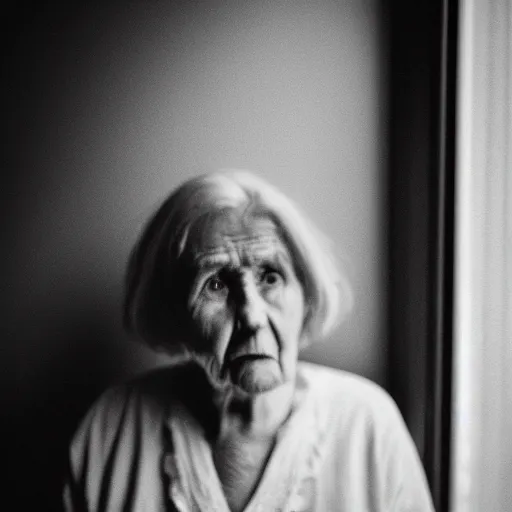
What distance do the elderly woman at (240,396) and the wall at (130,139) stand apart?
72mm

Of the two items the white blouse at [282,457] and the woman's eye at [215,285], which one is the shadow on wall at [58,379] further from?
the woman's eye at [215,285]

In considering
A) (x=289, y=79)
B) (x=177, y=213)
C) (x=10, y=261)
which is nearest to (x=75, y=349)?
(x=10, y=261)

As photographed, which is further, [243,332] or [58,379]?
[58,379]

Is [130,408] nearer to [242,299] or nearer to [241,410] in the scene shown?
[241,410]

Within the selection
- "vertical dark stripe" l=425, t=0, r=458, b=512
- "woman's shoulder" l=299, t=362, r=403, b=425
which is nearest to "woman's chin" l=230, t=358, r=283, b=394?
"woman's shoulder" l=299, t=362, r=403, b=425

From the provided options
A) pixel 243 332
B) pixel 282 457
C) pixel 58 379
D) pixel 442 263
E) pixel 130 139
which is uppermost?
pixel 130 139

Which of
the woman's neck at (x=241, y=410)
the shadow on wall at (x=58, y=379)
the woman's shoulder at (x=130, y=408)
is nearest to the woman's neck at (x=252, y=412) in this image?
the woman's neck at (x=241, y=410)

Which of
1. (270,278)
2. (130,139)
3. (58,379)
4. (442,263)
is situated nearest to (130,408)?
(58,379)

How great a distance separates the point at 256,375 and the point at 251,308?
122 millimetres

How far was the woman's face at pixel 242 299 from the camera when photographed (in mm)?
1040

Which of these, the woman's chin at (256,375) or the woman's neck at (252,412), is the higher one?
the woman's chin at (256,375)

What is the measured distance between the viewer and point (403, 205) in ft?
3.81

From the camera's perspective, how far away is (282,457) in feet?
3.52

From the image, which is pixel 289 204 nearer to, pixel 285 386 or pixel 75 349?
pixel 285 386
